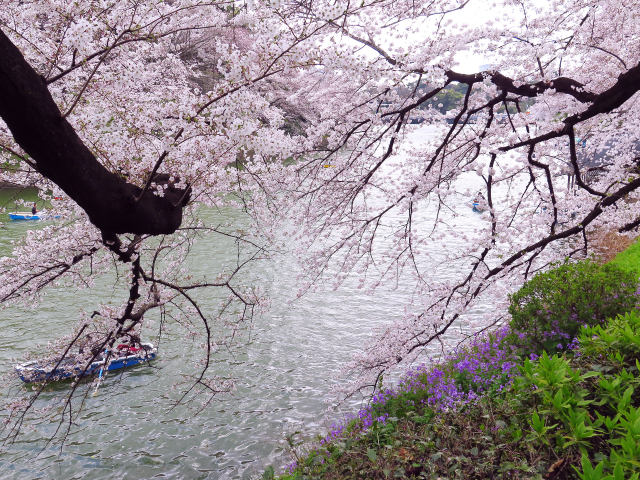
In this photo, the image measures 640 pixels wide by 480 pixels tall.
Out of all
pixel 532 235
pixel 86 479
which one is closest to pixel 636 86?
pixel 532 235

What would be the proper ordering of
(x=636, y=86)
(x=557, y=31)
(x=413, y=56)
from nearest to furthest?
(x=636, y=86) → (x=413, y=56) → (x=557, y=31)

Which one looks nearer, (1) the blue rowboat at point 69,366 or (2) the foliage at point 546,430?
(2) the foliage at point 546,430

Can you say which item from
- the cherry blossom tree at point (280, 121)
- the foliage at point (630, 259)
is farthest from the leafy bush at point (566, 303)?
the foliage at point (630, 259)

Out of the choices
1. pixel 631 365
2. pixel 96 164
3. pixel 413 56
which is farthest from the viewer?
pixel 413 56

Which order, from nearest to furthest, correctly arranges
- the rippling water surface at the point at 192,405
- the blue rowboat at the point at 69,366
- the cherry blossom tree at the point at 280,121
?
the cherry blossom tree at the point at 280,121, the rippling water surface at the point at 192,405, the blue rowboat at the point at 69,366

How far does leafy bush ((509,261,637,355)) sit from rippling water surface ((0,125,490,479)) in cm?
367

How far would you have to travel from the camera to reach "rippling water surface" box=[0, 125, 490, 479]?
6.38 meters

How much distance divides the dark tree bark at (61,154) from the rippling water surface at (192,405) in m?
4.07

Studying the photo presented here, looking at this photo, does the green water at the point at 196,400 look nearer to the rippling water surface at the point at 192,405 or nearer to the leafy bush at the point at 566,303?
the rippling water surface at the point at 192,405

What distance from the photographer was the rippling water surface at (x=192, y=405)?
6.38 meters

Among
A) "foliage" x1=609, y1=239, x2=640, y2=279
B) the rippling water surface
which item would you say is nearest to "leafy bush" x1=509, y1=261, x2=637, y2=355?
the rippling water surface

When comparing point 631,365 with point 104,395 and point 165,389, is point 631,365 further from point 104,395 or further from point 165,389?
point 104,395

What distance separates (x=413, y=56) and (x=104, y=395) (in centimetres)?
763

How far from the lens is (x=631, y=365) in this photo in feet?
9.32
